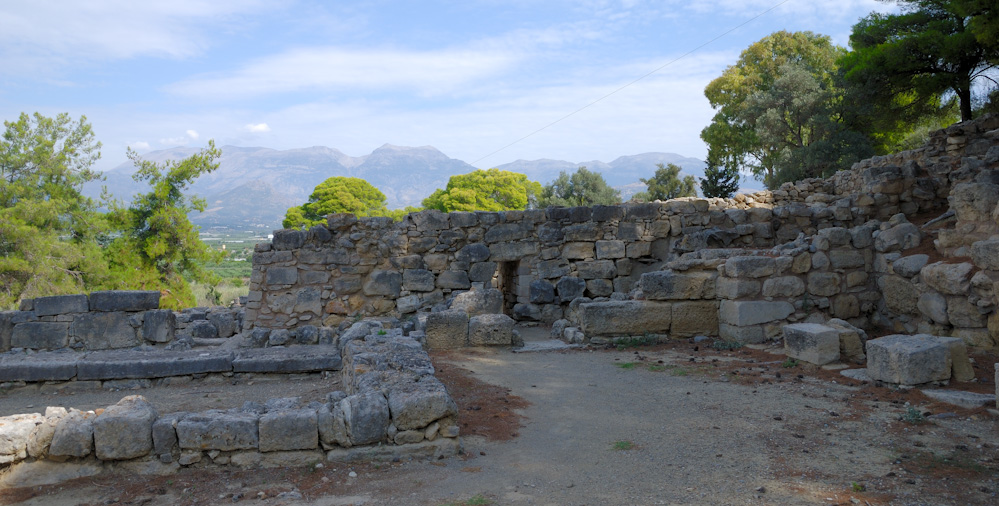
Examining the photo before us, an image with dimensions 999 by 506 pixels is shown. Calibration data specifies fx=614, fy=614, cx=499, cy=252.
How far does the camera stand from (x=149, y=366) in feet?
28.6

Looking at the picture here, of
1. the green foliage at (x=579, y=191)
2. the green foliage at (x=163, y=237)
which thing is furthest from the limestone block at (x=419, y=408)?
the green foliage at (x=579, y=191)

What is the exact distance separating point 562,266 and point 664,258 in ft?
6.94

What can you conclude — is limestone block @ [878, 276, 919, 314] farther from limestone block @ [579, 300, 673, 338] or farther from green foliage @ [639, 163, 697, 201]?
green foliage @ [639, 163, 697, 201]

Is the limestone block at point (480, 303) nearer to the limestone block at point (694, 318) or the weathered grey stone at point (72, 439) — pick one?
the limestone block at point (694, 318)

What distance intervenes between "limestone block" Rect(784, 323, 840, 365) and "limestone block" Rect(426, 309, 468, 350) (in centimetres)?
453

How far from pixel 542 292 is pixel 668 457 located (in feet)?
24.7

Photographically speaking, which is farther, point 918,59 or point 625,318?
point 918,59

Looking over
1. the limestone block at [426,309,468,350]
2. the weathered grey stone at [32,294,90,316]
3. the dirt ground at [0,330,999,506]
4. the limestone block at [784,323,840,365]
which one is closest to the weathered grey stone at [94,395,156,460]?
the dirt ground at [0,330,999,506]

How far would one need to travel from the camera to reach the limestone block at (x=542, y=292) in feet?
40.0

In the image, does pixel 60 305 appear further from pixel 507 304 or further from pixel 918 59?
pixel 918 59

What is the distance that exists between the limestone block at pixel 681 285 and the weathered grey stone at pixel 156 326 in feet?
26.2

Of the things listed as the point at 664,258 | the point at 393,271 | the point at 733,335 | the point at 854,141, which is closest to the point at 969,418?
the point at 733,335

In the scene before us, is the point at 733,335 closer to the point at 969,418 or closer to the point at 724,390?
the point at 724,390

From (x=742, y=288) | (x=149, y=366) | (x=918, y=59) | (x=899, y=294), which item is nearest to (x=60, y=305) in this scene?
(x=149, y=366)
